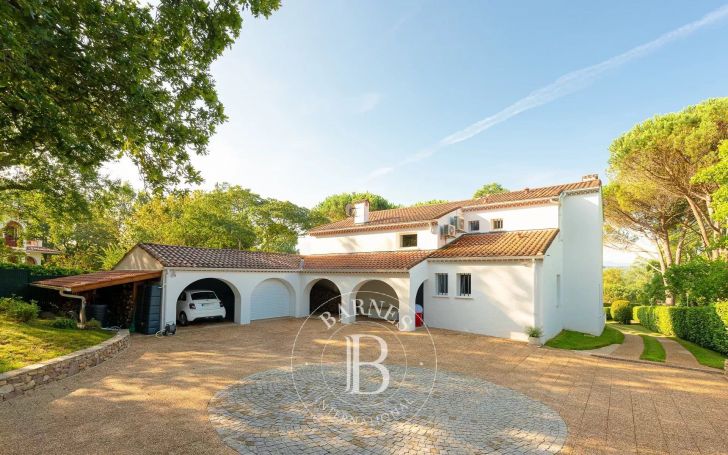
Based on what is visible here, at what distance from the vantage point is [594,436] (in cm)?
600

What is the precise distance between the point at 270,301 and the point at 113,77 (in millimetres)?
14891

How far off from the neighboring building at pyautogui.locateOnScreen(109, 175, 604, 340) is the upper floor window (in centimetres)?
6

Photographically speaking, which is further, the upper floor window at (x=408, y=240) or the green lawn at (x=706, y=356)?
the upper floor window at (x=408, y=240)

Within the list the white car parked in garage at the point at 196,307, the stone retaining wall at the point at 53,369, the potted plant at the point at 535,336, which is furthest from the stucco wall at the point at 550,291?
the stone retaining wall at the point at 53,369

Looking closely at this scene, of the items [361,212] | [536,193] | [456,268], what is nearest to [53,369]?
[456,268]

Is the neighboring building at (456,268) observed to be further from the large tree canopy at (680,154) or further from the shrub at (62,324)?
the large tree canopy at (680,154)

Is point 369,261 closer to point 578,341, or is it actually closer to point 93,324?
point 578,341

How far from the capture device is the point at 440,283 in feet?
57.2

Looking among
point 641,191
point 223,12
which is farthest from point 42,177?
point 641,191

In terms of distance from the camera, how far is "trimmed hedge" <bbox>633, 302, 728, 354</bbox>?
13055 millimetres

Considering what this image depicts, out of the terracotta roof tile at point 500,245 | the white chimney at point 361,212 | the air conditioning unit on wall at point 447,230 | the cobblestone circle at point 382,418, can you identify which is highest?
the white chimney at point 361,212

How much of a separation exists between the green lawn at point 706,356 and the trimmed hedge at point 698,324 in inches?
12.5

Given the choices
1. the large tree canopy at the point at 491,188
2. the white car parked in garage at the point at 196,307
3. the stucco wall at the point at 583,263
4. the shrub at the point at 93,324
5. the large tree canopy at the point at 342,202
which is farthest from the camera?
the large tree canopy at the point at 491,188

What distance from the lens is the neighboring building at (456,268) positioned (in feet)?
49.1
